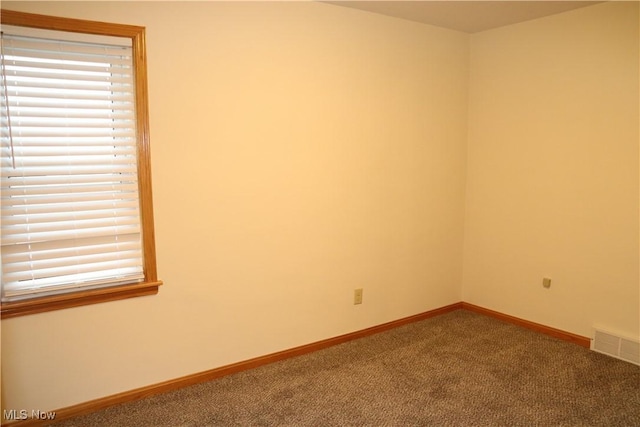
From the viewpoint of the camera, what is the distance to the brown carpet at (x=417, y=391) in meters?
2.36

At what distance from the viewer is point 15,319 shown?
2156mm

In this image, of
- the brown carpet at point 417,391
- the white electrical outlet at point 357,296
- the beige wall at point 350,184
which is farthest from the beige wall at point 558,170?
the white electrical outlet at point 357,296

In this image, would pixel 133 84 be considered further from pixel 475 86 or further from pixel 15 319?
pixel 475 86

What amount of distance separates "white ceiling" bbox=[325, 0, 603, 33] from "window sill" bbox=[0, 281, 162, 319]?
2.19 meters

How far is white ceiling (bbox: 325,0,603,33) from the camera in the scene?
296 cm

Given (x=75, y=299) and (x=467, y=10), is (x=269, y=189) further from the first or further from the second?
(x=467, y=10)

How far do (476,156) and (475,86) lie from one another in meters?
0.61

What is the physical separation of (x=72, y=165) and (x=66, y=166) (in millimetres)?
27

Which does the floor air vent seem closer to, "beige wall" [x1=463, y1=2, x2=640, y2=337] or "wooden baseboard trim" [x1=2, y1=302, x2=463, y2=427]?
"beige wall" [x1=463, y1=2, x2=640, y2=337]

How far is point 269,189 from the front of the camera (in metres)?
2.86

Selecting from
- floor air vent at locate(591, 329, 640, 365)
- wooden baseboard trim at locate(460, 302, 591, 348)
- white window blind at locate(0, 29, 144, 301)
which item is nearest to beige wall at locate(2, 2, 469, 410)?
white window blind at locate(0, 29, 144, 301)

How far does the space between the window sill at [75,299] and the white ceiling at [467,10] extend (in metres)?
2.19

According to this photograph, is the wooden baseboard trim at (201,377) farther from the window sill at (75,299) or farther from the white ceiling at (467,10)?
the white ceiling at (467,10)

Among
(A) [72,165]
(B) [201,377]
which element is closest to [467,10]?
(A) [72,165]
